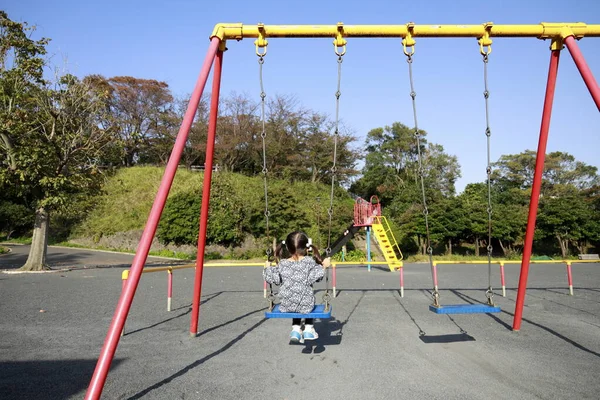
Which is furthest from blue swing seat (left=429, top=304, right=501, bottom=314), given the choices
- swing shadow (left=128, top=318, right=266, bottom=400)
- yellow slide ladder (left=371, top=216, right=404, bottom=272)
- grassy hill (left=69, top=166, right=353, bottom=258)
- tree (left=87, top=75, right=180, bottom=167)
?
tree (left=87, top=75, right=180, bottom=167)

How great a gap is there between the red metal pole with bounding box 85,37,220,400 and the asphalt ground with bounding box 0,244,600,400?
26.8 inches

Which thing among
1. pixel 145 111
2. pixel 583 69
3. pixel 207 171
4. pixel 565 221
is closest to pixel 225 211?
pixel 145 111

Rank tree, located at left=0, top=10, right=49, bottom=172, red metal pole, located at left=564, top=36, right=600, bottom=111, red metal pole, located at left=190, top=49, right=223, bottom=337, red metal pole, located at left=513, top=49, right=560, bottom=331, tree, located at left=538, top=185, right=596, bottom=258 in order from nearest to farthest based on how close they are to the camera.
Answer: red metal pole, located at left=564, top=36, right=600, bottom=111 → red metal pole, located at left=190, top=49, right=223, bottom=337 → red metal pole, located at left=513, top=49, right=560, bottom=331 → tree, located at left=0, top=10, right=49, bottom=172 → tree, located at left=538, top=185, right=596, bottom=258

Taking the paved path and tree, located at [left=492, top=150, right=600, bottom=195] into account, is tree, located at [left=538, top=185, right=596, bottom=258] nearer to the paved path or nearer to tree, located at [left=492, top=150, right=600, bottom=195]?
tree, located at [left=492, top=150, right=600, bottom=195]

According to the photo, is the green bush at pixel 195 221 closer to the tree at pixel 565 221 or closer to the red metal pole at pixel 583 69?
the tree at pixel 565 221

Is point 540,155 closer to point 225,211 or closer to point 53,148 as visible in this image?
point 53,148

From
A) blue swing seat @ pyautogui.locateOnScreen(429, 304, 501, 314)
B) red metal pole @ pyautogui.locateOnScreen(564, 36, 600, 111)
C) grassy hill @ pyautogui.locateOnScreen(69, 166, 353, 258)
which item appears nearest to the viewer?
red metal pole @ pyautogui.locateOnScreen(564, 36, 600, 111)

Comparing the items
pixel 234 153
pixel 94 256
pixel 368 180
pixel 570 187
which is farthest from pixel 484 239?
pixel 94 256

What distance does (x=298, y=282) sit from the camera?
4520 millimetres

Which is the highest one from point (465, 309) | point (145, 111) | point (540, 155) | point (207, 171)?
point (145, 111)

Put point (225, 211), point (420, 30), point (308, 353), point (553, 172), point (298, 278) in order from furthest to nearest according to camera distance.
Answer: point (553, 172) < point (225, 211) < point (420, 30) < point (308, 353) < point (298, 278)

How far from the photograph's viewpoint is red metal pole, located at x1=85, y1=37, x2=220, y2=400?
9.62ft

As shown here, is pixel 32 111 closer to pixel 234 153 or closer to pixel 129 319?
pixel 129 319

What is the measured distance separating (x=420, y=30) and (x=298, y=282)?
10.7 ft
